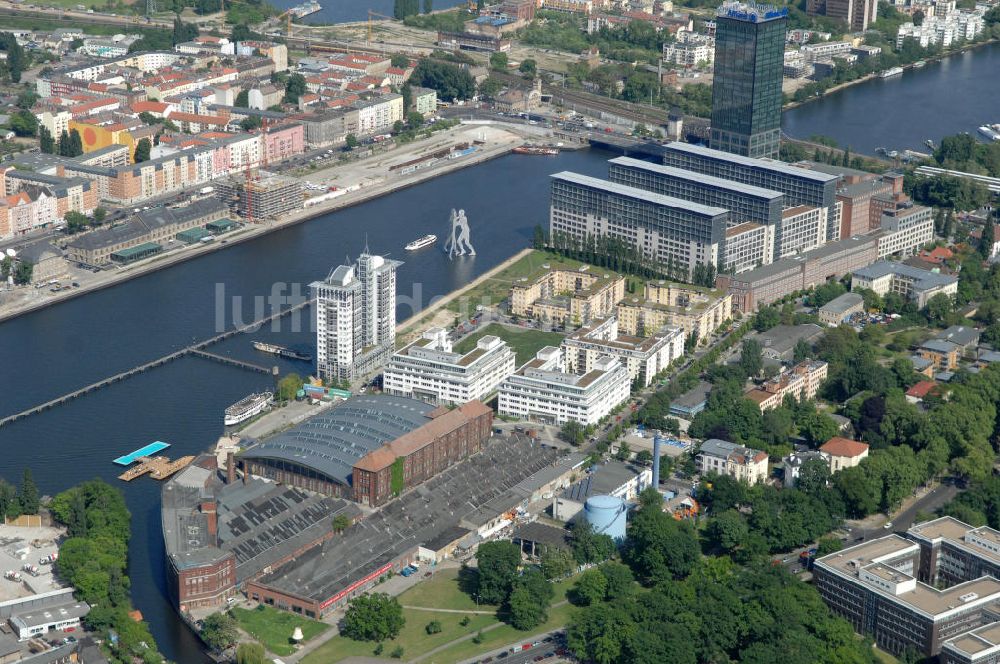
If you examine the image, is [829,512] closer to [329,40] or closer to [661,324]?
[661,324]

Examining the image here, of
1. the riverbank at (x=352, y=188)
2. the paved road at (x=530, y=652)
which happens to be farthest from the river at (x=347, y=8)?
the paved road at (x=530, y=652)

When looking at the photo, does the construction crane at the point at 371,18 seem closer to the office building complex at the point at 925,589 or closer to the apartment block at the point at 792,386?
the apartment block at the point at 792,386

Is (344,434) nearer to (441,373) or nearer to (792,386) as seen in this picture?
(441,373)

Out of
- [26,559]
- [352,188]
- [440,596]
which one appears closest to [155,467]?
[26,559]

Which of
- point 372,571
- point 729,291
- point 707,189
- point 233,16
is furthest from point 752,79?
point 233,16

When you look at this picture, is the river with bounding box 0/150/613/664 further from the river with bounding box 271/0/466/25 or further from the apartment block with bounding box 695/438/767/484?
the river with bounding box 271/0/466/25
